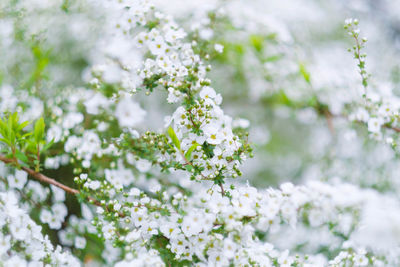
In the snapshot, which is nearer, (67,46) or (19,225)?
(19,225)

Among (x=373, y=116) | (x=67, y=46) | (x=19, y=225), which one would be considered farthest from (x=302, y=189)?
(x=67, y=46)

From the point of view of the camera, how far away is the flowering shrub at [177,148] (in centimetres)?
109

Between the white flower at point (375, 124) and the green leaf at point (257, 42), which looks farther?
the green leaf at point (257, 42)

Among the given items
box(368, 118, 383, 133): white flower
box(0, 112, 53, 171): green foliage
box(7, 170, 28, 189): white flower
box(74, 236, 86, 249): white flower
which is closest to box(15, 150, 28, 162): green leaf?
box(0, 112, 53, 171): green foliage

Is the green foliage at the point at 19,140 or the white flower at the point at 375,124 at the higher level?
the white flower at the point at 375,124

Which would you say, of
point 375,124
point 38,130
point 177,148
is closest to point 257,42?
point 375,124

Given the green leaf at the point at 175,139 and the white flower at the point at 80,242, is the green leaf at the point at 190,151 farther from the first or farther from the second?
the white flower at the point at 80,242

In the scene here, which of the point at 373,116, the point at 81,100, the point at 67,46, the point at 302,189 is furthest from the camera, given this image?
the point at 67,46

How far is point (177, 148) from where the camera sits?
1.15 metres

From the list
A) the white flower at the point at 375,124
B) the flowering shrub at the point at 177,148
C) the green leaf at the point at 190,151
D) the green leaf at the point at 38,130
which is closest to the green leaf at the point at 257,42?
the flowering shrub at the point at 177,148

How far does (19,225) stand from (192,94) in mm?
630

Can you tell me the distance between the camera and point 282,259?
120cm

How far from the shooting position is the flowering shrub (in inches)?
42.8

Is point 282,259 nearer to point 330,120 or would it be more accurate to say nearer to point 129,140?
point 129,140
